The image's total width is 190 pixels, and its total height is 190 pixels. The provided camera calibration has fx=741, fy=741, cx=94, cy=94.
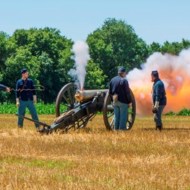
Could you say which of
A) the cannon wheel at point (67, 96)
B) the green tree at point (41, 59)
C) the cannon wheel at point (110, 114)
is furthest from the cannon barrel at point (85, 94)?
the green tree at point (41, 59)

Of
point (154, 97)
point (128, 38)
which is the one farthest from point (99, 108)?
point (128, 38)

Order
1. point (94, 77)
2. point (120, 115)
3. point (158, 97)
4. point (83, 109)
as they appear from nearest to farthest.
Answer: point (120, 115), point (83, 109), point (158, 97), point (94, 77)

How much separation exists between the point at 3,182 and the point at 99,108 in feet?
36.2

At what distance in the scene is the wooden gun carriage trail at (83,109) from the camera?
1959cm

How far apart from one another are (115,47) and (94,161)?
112905mm

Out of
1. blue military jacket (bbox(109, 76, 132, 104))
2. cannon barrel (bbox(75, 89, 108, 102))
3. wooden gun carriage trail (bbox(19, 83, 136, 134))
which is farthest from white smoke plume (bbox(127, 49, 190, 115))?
blue military jacket (bbox(109, 76, 132, 104))

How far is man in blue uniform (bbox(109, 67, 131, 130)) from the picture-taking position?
19.9 metres

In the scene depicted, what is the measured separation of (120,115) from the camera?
65.4ft

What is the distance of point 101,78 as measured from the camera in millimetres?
110875

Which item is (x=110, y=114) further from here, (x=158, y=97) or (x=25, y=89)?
(x=25, y=89)

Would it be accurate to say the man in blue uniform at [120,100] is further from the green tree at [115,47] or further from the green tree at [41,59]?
the green tree at [115,47]

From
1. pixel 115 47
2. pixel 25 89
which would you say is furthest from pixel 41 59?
pixel 25 89

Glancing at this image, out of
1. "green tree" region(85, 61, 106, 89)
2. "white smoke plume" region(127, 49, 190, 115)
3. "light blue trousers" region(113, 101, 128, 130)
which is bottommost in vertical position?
"light blue trousers" region(113, 101, 128, 130)

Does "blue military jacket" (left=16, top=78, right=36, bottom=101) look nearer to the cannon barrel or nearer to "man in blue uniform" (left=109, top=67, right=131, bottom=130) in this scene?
the cannon barrel
